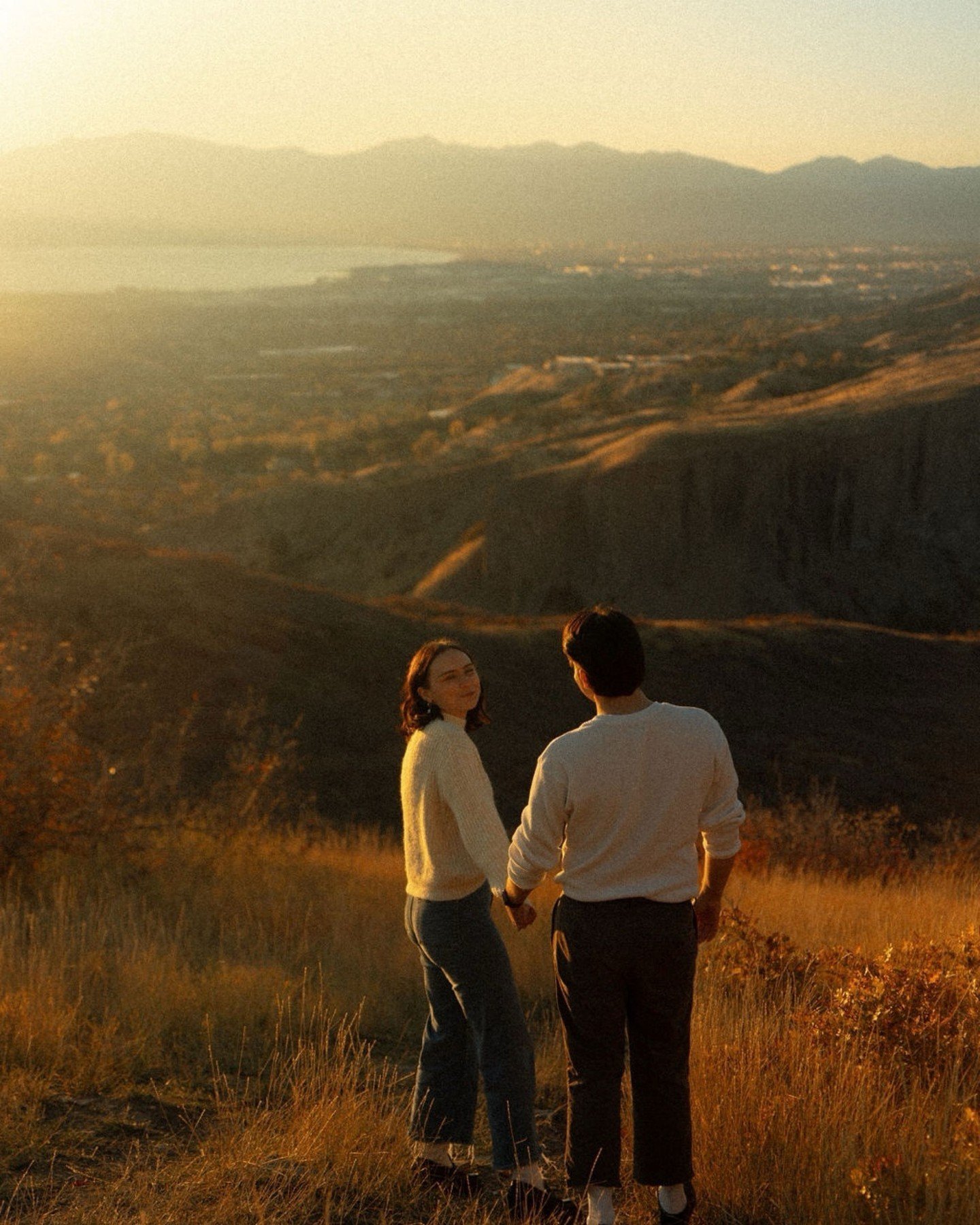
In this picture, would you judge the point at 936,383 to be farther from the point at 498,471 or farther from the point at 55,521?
the point at 55,521

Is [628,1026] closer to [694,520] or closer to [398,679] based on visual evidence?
[398,679]

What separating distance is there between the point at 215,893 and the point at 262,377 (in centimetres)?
12765

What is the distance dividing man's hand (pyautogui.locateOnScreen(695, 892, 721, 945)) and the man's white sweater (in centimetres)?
14

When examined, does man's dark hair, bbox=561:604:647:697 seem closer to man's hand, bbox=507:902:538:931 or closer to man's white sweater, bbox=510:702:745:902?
man's white sweater, bbox=510:702:745:902

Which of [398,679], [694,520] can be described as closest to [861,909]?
[398,679]

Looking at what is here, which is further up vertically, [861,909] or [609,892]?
[609,892]

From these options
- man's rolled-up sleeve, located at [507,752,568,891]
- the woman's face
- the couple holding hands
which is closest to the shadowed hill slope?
the woman's face

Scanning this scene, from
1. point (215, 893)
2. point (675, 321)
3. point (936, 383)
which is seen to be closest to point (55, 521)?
point (215, 893)

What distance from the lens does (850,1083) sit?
3.95 metres

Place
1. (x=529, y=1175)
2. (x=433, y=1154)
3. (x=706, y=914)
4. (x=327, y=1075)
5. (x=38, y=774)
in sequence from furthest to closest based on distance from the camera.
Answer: (x=38, y=774) < (x=327, y=1075) < (x=433, y=1154) < (x=529, y=1175) < (x=706, y=914)

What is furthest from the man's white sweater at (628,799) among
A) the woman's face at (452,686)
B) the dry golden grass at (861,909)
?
the dry golden grass at (861,909)

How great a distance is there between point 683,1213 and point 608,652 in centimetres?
152

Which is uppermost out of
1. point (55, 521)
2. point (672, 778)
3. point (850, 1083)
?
point (672, 778)

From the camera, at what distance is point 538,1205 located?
374cm
